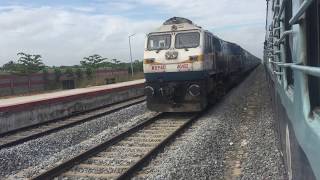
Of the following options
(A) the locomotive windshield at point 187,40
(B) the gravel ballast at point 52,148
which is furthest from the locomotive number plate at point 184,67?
(B) the gravel ballast at point 52,148

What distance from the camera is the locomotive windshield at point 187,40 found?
15180 millimetres

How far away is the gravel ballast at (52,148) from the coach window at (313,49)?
6538 millimetres

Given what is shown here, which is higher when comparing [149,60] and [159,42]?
[159,42]

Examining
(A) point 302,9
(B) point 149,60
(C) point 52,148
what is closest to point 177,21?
(B) point 149,60

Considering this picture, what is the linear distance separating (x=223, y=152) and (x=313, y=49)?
7.58m

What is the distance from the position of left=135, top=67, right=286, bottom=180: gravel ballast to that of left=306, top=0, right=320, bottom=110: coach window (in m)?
4.65

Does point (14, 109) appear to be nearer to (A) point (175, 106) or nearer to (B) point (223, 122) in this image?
(A) point (175, 106)

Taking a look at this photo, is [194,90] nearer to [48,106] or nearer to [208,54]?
[208,54]

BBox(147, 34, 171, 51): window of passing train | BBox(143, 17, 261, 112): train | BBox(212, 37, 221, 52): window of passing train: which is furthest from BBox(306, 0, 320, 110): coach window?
BBox(212, 37, 221, 52): window of passing train

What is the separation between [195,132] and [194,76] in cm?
346

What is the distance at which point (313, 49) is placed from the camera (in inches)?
95.6

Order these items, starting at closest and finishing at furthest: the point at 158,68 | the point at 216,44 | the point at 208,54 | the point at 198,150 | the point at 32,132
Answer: the point at 198,150, the point at 32,132, the point at 158,68, the point at 208,54, the point at 216,44

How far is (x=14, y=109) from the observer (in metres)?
14.8

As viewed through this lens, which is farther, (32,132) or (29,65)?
(29,65)
